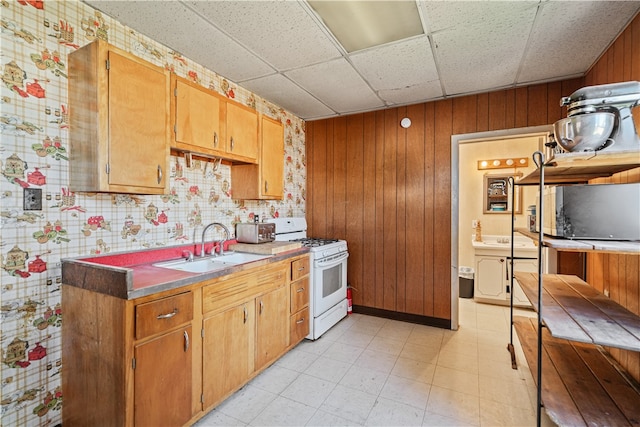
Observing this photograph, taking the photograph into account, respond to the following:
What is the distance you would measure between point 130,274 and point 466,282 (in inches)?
175

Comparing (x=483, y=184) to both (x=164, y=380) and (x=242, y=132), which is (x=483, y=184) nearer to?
(x=242, y=132)

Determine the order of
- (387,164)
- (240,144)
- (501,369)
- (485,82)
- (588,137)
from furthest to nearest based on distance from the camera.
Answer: (387,164) → (485,82) → (240,144) → (501,369) → (588,137)

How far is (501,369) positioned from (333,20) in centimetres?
299

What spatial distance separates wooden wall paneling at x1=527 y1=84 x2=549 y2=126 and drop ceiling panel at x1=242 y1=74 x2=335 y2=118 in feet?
6.87

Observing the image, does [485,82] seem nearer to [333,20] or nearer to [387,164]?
[387,164]

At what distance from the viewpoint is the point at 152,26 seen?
2047 millimetres

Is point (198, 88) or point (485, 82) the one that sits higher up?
point (485, 82)

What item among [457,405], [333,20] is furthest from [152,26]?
[457,405]

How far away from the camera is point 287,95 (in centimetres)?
326

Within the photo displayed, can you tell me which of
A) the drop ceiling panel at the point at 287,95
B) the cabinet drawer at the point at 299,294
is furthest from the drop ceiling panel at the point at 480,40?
the cabinet drawer at the point at 299,294

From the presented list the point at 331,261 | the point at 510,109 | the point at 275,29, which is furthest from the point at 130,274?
the point at 510,109

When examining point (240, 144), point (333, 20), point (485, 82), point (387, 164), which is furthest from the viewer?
point (387, 164)

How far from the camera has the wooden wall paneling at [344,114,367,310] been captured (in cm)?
382

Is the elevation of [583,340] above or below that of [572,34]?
below
